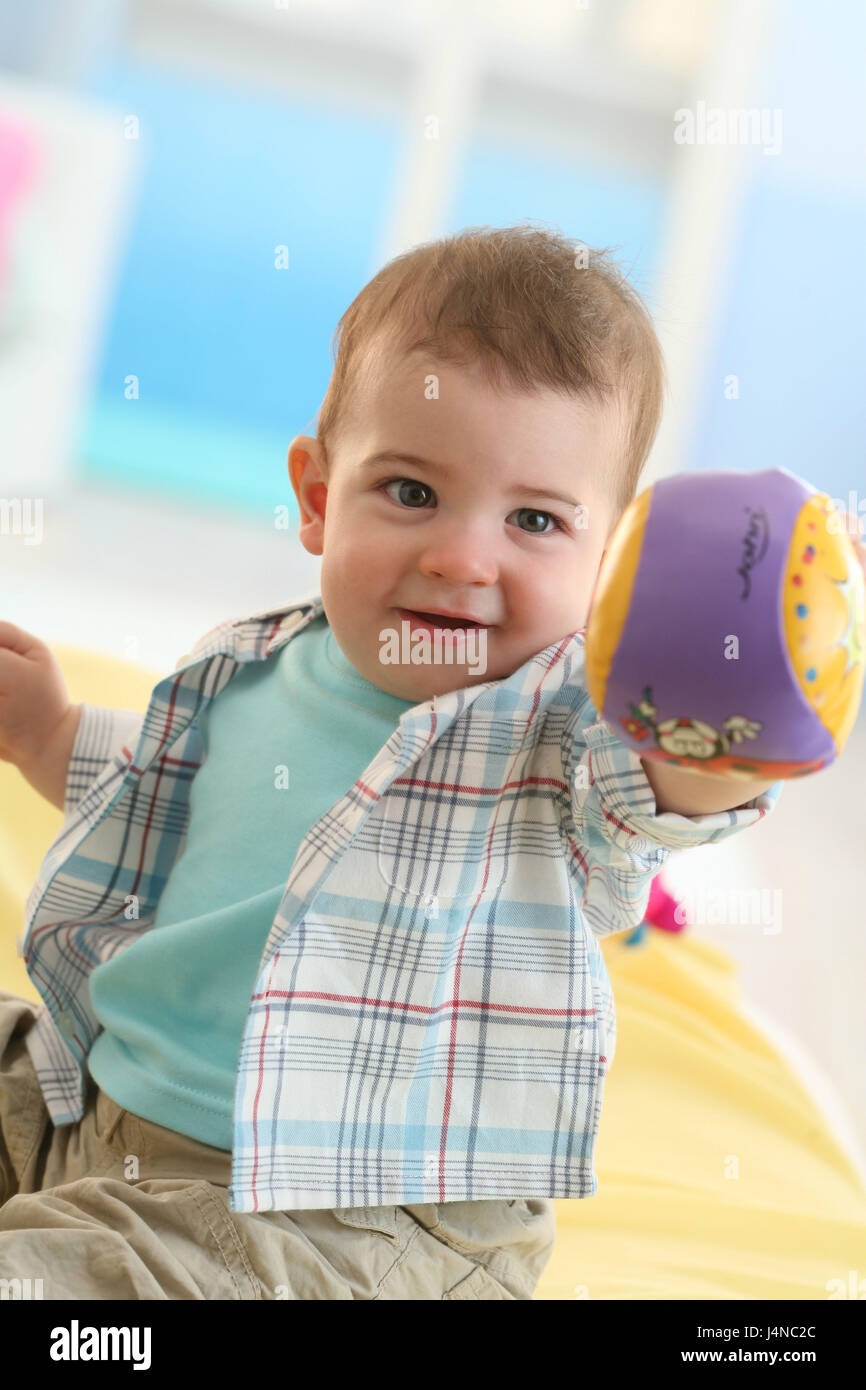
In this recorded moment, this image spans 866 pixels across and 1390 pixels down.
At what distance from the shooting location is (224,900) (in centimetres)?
100

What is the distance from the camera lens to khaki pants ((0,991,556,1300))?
85 centimetres

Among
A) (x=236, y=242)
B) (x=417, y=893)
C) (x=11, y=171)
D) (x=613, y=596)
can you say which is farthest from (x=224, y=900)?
(x=236, y=242)

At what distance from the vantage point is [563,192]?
5.46 metres

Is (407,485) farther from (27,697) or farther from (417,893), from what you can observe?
(27,697)

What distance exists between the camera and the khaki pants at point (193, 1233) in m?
0.85

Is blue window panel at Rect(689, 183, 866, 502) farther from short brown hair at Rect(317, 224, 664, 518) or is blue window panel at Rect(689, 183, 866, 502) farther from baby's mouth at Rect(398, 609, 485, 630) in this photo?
baby's mouth at Rect(398, 609, 485, 630)

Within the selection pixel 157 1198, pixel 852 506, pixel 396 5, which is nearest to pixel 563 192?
pixel 396 5

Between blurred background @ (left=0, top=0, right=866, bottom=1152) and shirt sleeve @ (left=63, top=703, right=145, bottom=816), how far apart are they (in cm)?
223

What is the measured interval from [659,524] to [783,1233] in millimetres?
904

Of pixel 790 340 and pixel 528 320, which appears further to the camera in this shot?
pixel 790 340

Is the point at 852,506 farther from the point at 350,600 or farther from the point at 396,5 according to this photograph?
the point at 350,600

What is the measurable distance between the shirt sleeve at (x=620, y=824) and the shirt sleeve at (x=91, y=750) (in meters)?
0.41

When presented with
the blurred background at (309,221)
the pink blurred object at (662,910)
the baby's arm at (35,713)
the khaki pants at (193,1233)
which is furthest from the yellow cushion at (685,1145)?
the blurred background at (309,221)

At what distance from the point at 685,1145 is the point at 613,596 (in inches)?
36.6
